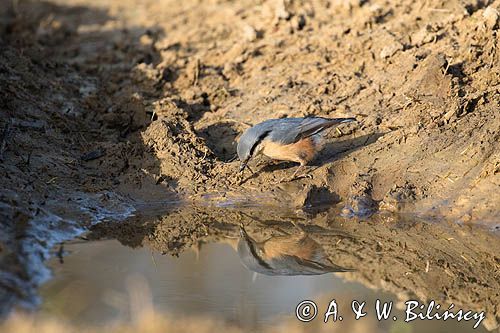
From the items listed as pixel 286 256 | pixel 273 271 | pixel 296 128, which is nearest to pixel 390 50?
pixel 296 128

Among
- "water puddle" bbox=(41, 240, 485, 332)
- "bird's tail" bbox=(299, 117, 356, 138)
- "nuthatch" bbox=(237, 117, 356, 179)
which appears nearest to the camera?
"water puddle" bbox=(41, 240, 485, 332)

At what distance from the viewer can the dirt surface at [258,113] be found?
7996 mm

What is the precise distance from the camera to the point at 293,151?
828 centimetres

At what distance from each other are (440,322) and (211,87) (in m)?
4.95

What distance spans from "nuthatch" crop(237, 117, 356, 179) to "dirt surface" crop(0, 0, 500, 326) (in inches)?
13.3

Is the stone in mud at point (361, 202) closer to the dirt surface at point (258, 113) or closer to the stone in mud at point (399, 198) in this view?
the dirt surface at point (258, 113)

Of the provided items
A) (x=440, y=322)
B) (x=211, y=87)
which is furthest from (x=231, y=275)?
(x=211, y=87)

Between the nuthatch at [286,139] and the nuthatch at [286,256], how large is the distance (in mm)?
927

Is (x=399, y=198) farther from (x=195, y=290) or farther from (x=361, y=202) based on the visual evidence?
(x=195, y=290)

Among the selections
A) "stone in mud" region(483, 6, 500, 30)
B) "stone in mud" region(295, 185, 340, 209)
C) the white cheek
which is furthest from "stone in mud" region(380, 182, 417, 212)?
"stone in mud" region(483, 6, 500, 30)

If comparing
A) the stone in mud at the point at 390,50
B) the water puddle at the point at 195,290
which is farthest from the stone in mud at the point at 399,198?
the stone in mud at the point at 390,50

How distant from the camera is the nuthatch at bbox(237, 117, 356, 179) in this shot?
8.15 metres

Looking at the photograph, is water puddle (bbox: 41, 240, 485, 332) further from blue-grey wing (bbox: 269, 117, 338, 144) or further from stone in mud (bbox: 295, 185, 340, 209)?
blue-grey wing (bbox: 269, 117, 338, 144)

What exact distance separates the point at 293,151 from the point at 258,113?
126cm
